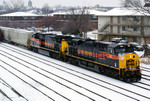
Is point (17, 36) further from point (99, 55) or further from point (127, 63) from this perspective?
point (127, 63)

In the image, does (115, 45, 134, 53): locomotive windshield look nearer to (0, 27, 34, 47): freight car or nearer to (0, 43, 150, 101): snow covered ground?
(0, 43, 150, 101): snow covered ground

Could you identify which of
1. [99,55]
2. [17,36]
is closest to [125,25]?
[17,36]

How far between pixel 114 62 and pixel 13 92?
778 centimetres

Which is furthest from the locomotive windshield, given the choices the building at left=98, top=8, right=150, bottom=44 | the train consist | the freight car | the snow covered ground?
the building at left=98, top=8, right=150, bottom=44

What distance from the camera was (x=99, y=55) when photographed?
65.3ft

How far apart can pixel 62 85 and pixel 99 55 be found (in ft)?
15.1

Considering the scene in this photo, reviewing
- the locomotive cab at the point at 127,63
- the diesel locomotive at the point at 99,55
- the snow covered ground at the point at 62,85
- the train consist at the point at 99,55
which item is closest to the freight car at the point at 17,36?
the train consist at the point at 99,55

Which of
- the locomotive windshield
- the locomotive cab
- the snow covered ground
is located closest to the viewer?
the snow covered ground

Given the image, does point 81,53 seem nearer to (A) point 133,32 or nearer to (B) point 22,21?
(A) point 133,32

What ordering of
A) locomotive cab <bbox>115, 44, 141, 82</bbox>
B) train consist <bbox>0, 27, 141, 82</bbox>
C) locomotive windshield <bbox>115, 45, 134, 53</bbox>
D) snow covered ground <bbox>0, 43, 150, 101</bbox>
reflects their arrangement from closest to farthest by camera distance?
snow covered ground <bbox>0, 43, 150, 101</bbox>
locomotive cab <bbox>115, 44, 141, 82</bbox>
train consist <bbox>0, 27, 141, 82</bbox>
locomotive windshield <bbox>115, 45, 134, 53</bbox>

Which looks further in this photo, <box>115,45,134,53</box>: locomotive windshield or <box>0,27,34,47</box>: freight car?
<box>0,27,34,47</box>: freight car

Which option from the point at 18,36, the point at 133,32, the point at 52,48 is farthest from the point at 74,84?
the point at 133,32

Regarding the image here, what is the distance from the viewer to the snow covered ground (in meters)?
14.6

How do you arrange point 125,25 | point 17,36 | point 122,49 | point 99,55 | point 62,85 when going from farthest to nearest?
point 125,25
point 17,36
point 99,55
point 122,49
point 62,85
